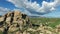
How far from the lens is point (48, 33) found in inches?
7692

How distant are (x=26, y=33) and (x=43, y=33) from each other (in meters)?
24.9

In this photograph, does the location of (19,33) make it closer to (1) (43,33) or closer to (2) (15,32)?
(2) (15,32)

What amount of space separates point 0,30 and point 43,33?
2293 inches

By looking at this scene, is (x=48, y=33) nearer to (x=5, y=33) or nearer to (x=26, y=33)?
(x=26, y=33)

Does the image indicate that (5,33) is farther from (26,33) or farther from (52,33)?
(52,33)

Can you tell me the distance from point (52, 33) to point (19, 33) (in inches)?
1711

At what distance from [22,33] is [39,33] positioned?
1028 inches

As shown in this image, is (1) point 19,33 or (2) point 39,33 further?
(2) point 39,33

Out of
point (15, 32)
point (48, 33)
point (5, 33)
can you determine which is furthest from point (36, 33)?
point (5, 33)

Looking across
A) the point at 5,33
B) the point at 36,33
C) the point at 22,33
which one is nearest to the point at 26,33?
the point at 22,33

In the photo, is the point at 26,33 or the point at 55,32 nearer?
the point at 26,33

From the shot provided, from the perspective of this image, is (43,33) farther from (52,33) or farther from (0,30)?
(0,30)

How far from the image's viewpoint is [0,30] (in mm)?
195500

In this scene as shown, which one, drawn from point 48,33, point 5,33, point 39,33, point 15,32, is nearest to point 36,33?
point 39,33
